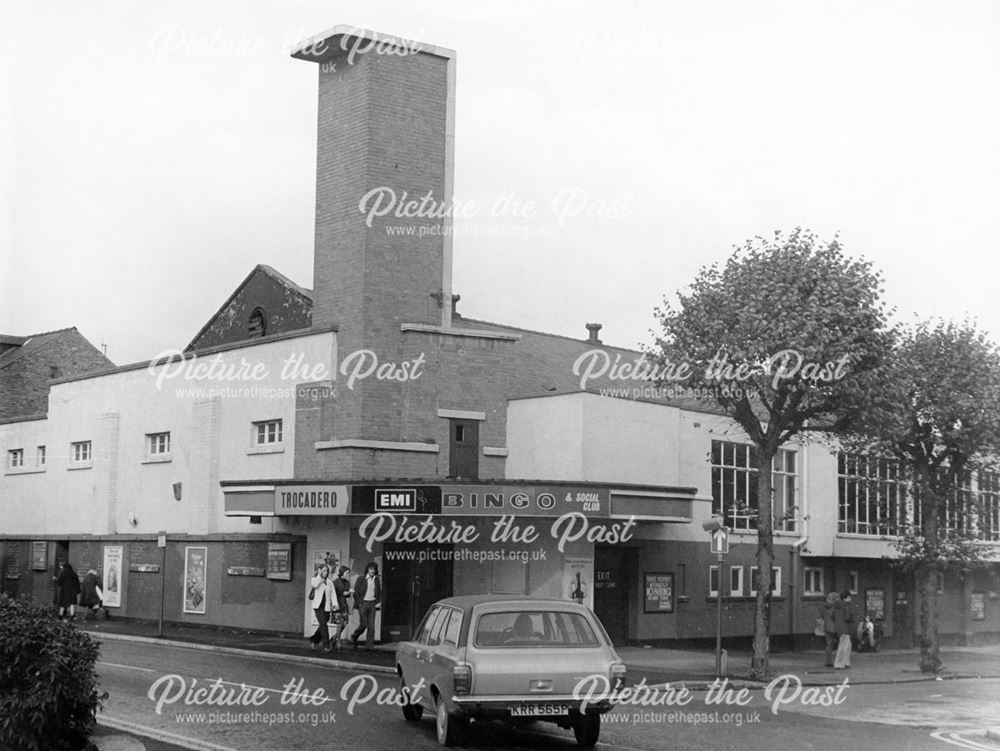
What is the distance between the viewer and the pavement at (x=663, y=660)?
2419cm

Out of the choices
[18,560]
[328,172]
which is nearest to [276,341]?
[328,172]

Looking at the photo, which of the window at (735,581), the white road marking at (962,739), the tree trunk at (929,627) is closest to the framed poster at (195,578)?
the window at (735,581)

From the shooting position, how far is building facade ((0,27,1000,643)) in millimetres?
28219

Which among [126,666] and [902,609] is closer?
[126,666]

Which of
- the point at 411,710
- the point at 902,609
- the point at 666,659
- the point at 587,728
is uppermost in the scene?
the point at 587,728

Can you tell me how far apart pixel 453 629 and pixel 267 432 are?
1839 cm

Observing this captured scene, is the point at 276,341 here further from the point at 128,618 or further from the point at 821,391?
the point at 821,391

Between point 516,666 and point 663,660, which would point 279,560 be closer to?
point 663,660

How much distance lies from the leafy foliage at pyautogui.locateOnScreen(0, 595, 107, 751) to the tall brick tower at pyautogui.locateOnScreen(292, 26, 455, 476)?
662 inches

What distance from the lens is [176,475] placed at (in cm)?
3466

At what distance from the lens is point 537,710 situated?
13.1 m

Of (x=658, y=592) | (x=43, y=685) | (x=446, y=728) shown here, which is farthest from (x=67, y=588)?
(x=43, y=685)

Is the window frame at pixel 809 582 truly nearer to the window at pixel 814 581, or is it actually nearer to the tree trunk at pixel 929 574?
the window at pixel 814 581

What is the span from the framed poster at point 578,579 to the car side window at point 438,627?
1329 centimetres
